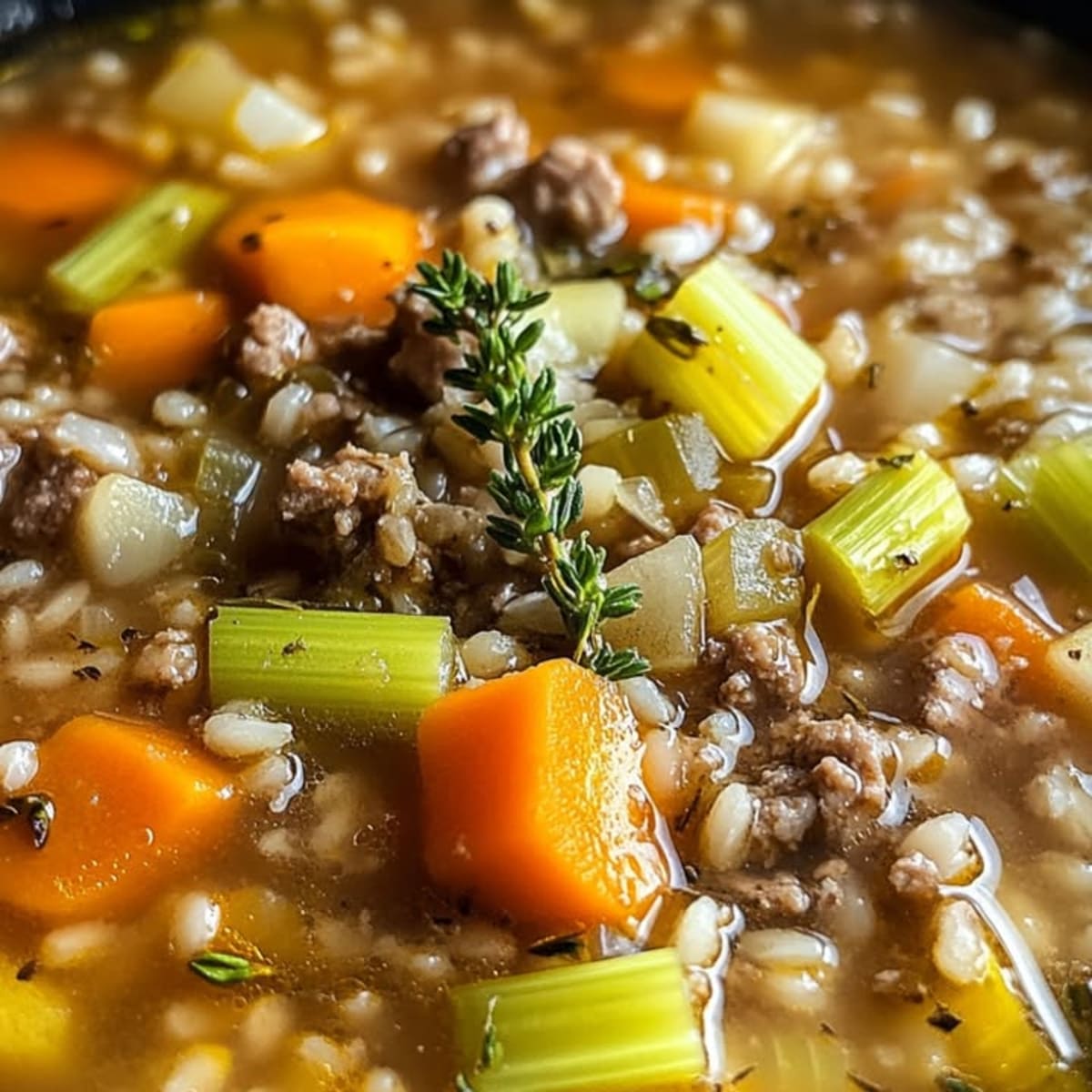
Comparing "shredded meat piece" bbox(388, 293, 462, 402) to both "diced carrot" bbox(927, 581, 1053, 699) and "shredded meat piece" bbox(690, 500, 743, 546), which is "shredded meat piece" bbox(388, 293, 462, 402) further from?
"diced carrot" bbox(927, 581, 1053, 699)

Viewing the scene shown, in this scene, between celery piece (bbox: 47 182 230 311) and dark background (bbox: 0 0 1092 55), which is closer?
celery piece (bbox: 47 182 230 311)

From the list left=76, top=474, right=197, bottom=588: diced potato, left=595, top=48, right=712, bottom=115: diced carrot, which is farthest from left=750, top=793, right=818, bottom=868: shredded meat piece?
left=595, top=48, right=712, bottom=115: diced carrot

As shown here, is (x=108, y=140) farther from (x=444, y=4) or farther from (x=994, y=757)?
(x=994, y=757)

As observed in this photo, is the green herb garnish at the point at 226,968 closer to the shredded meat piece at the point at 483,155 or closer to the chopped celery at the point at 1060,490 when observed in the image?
the chopped celery at the point at 1060,490

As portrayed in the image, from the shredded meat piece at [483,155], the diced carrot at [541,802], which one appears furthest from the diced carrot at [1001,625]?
the shredded meat piece at [483,155]

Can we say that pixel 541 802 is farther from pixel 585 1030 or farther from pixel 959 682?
pixel 959 682

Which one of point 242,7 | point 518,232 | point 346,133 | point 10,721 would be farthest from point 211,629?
point 242,7

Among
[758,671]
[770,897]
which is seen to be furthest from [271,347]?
[770,897]
